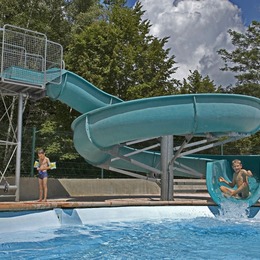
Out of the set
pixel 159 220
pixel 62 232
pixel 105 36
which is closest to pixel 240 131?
pixel 159 220

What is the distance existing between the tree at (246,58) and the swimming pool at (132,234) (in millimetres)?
18173

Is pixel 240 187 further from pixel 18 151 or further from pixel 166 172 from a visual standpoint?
pixel 18 151

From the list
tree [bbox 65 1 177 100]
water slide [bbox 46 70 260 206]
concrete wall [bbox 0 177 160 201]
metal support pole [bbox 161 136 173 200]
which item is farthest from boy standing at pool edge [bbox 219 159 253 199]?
tree [bbox 65 1 177 100]

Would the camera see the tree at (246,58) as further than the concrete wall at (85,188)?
Yes

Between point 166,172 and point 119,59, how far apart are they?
1094 centimetres

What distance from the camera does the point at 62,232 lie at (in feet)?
22.4

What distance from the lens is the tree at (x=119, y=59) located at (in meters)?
19.3

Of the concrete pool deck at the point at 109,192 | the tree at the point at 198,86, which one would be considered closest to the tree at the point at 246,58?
the tree at the point at 198,86

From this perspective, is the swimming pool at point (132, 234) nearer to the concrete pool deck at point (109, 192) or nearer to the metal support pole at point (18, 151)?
the concrete pool deck at point (109, 192)

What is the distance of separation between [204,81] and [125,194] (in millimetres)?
11082

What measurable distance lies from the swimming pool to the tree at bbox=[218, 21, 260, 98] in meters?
18.2

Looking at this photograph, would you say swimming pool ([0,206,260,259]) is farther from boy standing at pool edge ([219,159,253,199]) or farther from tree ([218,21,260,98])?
tree ([218,21,260,98])

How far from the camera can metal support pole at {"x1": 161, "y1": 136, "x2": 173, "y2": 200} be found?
10.1 metres

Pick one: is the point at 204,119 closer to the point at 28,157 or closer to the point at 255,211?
the point at 255,211
